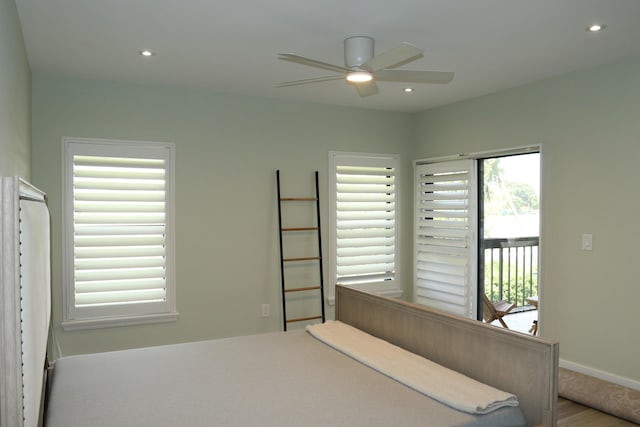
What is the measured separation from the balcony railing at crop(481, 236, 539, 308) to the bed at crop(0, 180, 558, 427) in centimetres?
204

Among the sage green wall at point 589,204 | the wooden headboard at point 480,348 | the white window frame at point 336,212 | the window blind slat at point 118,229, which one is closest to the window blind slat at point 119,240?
the window blind slat at point 118,229

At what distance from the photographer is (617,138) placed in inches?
142

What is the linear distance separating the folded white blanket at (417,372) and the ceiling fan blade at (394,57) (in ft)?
5.34

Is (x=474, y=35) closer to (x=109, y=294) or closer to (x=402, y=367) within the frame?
(x=402, y=367)

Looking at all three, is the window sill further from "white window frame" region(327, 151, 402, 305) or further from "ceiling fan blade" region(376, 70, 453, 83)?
"ceiling fan blade" region(376, 70, 453, 83)

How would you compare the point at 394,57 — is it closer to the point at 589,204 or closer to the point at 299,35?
the point at 299,35

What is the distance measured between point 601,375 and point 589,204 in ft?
4.31

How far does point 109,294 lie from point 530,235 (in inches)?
148

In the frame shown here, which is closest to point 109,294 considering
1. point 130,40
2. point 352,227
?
point 130,40

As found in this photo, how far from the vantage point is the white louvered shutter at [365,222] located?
5.18m

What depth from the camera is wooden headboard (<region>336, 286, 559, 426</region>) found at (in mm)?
1994

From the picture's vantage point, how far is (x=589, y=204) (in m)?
3.77

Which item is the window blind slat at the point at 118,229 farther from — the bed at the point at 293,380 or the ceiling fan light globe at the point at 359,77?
the ceiling fan light globe at the point at 359,77

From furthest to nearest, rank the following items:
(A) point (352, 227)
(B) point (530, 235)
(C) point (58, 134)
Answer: (A) point (352, 227) → (B) point (530, 235) → (C) point (58, 134)
